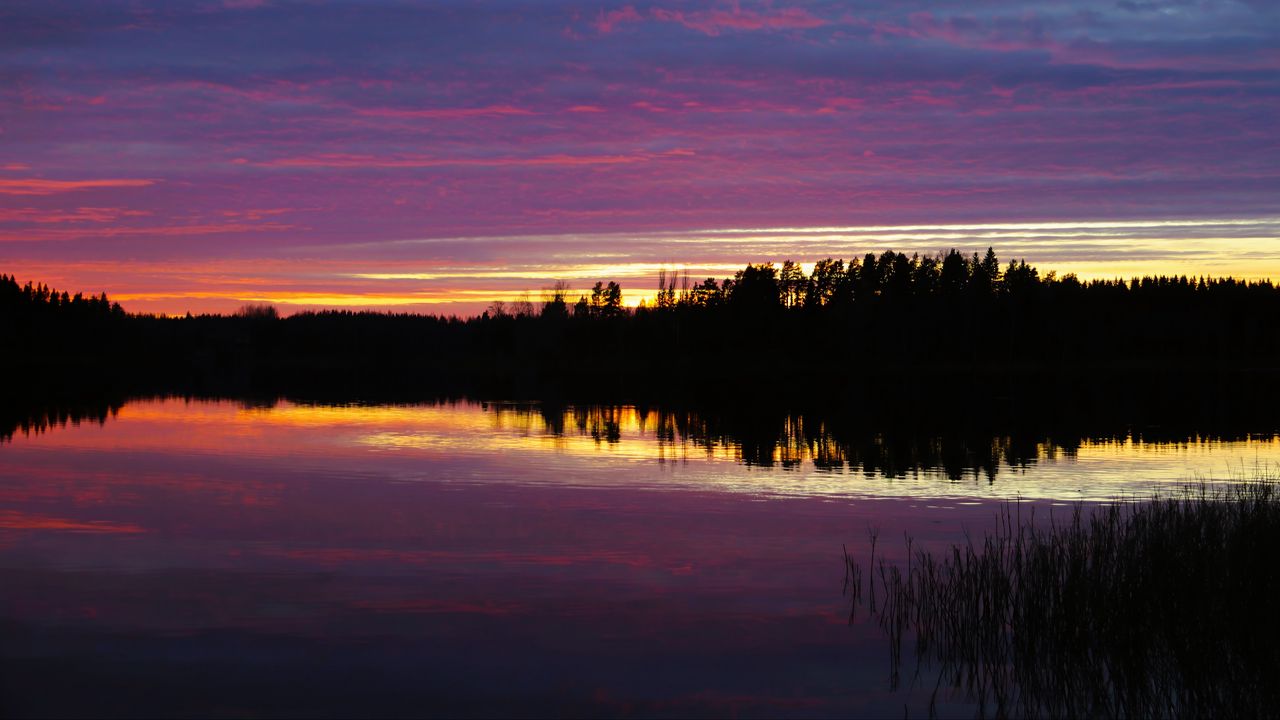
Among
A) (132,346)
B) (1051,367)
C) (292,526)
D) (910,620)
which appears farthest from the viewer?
(132,346)

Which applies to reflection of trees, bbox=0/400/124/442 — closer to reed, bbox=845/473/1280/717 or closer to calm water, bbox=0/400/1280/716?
calm water, bbox=0/400/1280/716

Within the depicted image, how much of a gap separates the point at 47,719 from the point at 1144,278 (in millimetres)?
194005

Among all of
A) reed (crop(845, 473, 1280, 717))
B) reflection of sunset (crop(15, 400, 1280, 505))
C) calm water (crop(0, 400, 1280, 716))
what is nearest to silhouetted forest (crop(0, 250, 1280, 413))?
reflection of sunset (crop(15, 400, 1280, 505))

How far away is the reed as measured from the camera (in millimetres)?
12164

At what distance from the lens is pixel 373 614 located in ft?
51.7

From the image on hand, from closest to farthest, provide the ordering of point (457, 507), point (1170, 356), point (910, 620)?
point (910, 620)
point (457, 507)
point (1170, 356)

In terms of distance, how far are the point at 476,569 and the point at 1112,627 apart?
9.57 metres

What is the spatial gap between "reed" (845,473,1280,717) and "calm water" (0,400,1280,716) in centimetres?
68

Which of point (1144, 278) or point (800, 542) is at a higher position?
point (1144, 278)

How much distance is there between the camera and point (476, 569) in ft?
61.2

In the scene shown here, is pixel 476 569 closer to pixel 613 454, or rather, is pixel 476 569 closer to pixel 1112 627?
pixel 1112 627

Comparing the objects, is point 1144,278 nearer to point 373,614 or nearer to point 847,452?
point 847,452

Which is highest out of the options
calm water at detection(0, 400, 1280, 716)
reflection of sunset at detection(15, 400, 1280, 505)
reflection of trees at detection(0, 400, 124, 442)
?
reflection of trees at detection(0, 400, 124, 442)

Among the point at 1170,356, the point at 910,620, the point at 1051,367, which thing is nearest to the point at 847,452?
the point at 910,620
